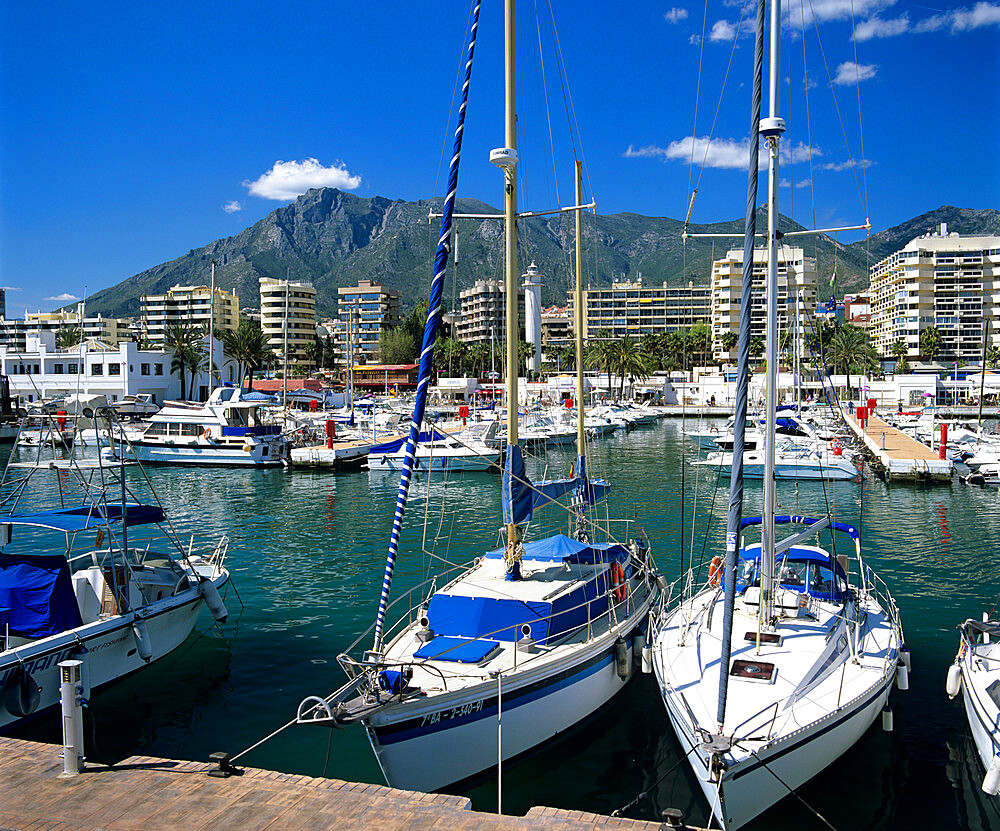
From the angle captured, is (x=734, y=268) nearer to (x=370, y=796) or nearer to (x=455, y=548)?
(x=455, y=548)

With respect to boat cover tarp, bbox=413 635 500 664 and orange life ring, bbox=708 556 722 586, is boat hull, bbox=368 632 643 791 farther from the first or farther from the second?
orange life ring, bbox=708 556 722 586

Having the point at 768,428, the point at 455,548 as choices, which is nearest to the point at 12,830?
the point at 768,428

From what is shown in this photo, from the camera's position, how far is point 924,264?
477ft

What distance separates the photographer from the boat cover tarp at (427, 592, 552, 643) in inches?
573

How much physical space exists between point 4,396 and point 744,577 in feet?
304

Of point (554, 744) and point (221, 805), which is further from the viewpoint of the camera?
point (554, 744)

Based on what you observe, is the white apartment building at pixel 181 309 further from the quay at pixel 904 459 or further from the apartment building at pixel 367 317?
the quay at pixel 904 459

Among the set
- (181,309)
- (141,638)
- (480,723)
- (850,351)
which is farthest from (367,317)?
(480,723)

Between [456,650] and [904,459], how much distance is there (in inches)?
1760

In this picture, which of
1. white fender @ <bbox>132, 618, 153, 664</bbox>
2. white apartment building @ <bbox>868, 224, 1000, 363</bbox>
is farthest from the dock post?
white apartment building @ <bbox>868, 224, 1000, 363</bbox>

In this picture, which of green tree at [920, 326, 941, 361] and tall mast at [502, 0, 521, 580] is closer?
tall mast at [502, 0, 521, 580]

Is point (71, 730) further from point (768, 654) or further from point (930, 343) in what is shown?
point (930, 343)

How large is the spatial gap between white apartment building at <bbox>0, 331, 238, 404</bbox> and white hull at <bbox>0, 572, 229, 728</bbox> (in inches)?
2953

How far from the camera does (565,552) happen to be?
55.6 ft
